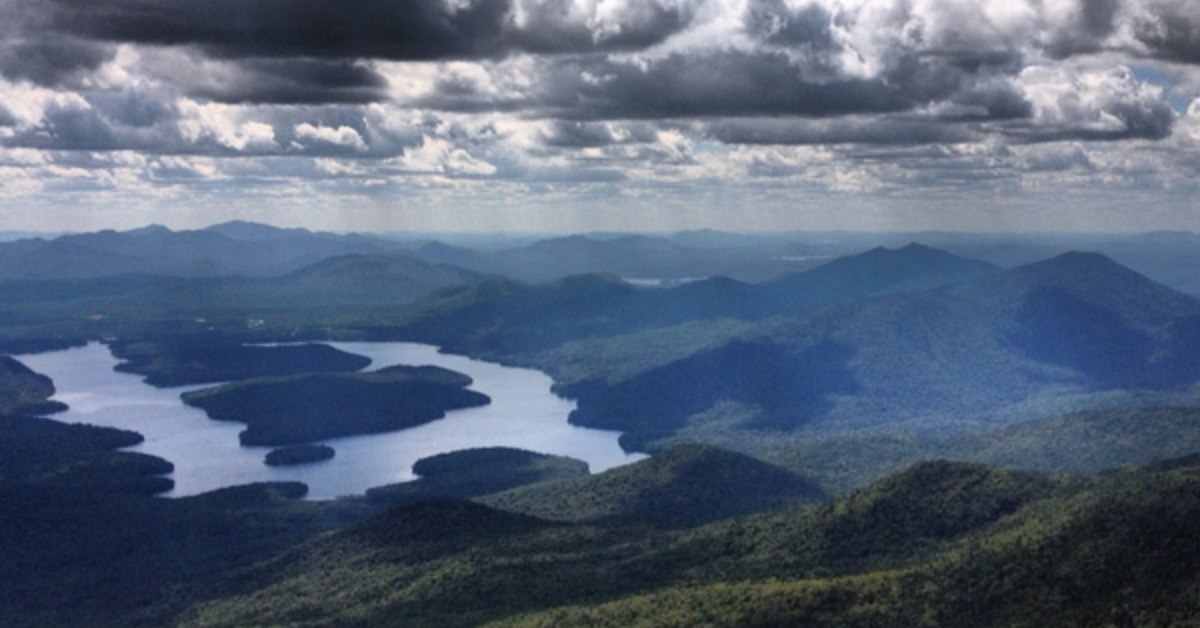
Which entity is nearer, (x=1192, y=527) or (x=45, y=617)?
(x=1192, y=527)

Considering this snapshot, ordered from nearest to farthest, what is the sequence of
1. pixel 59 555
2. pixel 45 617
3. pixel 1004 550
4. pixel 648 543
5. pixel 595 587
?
1. pixel 1004 550
2. pixel 595 587
3. pixel 648 543
4. pixel 45 617
5. pixel 59 555

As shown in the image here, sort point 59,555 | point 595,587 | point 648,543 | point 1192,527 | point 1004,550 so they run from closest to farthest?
point 1192,527 < point 1004,550 < point 595,587 < point 648,543 < point 59,555

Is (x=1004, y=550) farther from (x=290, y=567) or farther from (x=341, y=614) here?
(x=290, y=567)

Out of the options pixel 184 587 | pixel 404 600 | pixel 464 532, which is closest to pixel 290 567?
pixel 184 587

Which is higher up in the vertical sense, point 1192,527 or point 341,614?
point 1192,527

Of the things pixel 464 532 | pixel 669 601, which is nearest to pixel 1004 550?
pixel 669 601

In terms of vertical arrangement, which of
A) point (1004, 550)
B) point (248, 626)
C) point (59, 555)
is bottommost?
point (59, 555)

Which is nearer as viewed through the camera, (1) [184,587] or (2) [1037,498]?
(2) [1037,498]

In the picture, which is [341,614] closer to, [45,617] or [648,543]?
[648,543]

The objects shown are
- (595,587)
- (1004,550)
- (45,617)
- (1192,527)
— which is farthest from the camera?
(45,617)
